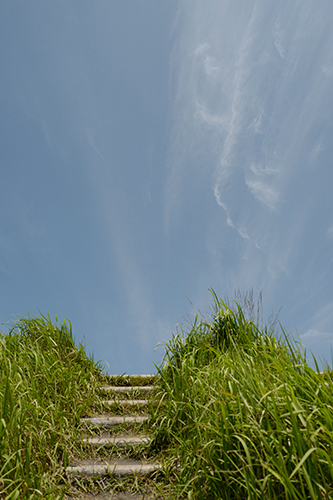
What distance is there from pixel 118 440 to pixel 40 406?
2.85 ft

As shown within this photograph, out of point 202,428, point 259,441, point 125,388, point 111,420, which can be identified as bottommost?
point 259,441

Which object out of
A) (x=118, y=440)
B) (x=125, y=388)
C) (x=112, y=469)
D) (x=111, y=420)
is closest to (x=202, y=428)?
(x=112, y=469)

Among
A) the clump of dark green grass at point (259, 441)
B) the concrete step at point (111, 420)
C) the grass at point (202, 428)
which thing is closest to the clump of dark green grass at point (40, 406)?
the grass at point (202, 428)

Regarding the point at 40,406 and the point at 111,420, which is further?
the point at 111,420

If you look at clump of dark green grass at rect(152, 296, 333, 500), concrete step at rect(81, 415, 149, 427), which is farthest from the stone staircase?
clump of dark green grass at rect(152, 296, 333, 500)

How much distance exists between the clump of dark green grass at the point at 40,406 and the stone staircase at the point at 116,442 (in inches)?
5.7

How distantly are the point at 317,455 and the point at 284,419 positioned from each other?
267 mm

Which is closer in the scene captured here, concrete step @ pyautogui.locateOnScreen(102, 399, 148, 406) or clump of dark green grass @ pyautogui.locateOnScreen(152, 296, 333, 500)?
clump of dark green grass @ pyautogui.locateOnScreen(152, 296, 333, 500)

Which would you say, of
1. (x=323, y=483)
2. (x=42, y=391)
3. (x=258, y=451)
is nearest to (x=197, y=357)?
(x=42, y=391)

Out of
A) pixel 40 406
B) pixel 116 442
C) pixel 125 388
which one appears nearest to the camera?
pixel 40 406

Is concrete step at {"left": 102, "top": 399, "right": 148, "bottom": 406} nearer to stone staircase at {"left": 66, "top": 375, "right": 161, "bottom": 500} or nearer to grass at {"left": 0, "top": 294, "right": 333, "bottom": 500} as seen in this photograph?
stone staircase at {"left": 66, "top": 375, "right": 161, "bottom": 500}

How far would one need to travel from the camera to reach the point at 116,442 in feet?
10.2

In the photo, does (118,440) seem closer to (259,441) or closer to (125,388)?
(125,388)

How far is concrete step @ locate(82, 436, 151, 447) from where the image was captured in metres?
3.04
